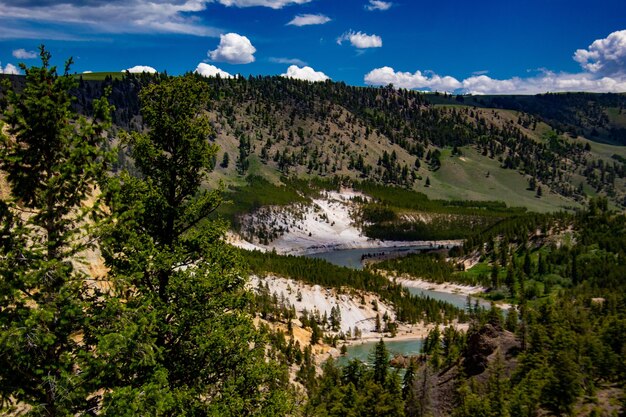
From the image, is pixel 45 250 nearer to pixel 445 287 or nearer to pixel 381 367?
pixel 381 367

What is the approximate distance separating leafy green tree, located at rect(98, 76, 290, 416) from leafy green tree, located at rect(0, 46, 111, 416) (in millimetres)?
912

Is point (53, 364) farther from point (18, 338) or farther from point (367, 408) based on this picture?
point (367, 408)

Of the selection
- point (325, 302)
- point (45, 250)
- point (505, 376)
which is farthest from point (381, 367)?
point (45, 250)

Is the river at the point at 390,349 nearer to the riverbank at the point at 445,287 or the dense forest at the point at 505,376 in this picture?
the dense forest at the point at 505,376

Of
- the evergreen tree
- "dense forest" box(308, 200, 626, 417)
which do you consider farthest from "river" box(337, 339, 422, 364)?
the evergreen tree

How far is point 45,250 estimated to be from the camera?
12.5 meters

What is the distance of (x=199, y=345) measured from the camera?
15906 millimetres

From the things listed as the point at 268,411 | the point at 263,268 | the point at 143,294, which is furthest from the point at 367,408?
the point at 263,268

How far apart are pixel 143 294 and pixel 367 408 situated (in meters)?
45.5

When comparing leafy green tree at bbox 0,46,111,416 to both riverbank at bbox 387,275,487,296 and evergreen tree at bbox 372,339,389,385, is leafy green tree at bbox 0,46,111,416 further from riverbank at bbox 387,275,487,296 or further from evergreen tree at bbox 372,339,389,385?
riverbank at bbox 387,275,487,296

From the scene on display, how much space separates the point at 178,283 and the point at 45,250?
4511mm

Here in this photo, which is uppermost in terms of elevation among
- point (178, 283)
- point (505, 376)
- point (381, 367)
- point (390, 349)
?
point (178, 283)

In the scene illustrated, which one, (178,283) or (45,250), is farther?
(178,283)

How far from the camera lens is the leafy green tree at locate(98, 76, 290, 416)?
1362 cm
